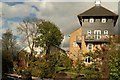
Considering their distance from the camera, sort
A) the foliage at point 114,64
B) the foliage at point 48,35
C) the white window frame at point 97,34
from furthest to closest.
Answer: the foliage at point 48,35 < the white window frame at point 97,34 < the foliage at point 114,64

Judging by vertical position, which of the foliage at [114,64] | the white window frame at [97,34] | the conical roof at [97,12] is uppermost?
the conical roof at [97,12]

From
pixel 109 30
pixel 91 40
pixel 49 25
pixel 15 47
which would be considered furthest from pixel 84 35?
pixel 49 25

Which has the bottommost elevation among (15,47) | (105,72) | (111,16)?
(105,72)

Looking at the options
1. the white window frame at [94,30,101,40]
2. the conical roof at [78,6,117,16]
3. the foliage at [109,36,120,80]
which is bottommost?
the foliage at [109,36,120,80]

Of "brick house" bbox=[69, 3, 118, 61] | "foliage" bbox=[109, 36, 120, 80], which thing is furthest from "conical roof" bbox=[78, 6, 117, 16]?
"foliage" bbox=[109, 36, 120, 80]

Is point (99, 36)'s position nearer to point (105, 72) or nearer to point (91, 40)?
point (91, 40)

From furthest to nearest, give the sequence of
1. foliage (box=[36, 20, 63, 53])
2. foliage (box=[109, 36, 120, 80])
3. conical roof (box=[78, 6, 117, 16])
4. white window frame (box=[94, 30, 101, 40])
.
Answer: foliage (box=[36, 20, 63, 53]), conical roof (box=[78, 6, 117, 16]), white window frame (box=[94, 30, 101, 40]), foliage (box=[109, 36, 120, 80])

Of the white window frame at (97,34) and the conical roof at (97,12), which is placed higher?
the conical roof at (97,12)

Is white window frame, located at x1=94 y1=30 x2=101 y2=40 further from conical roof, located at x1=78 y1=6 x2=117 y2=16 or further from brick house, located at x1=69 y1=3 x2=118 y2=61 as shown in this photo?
conical roof, located at x1=78 y1=6 x2=117 y2=16

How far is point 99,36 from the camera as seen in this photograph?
39.1m

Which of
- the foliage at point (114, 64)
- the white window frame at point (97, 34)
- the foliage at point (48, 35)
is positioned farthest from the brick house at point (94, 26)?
the foliage at point (114, 64)

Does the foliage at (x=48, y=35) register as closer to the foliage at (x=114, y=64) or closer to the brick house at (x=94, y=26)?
the brick house at (x=94, y=26)

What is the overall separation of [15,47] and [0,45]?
12.9 ft

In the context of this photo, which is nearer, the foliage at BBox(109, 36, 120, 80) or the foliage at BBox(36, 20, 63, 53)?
the foliage at BBox(109, 36, 120, 80)
